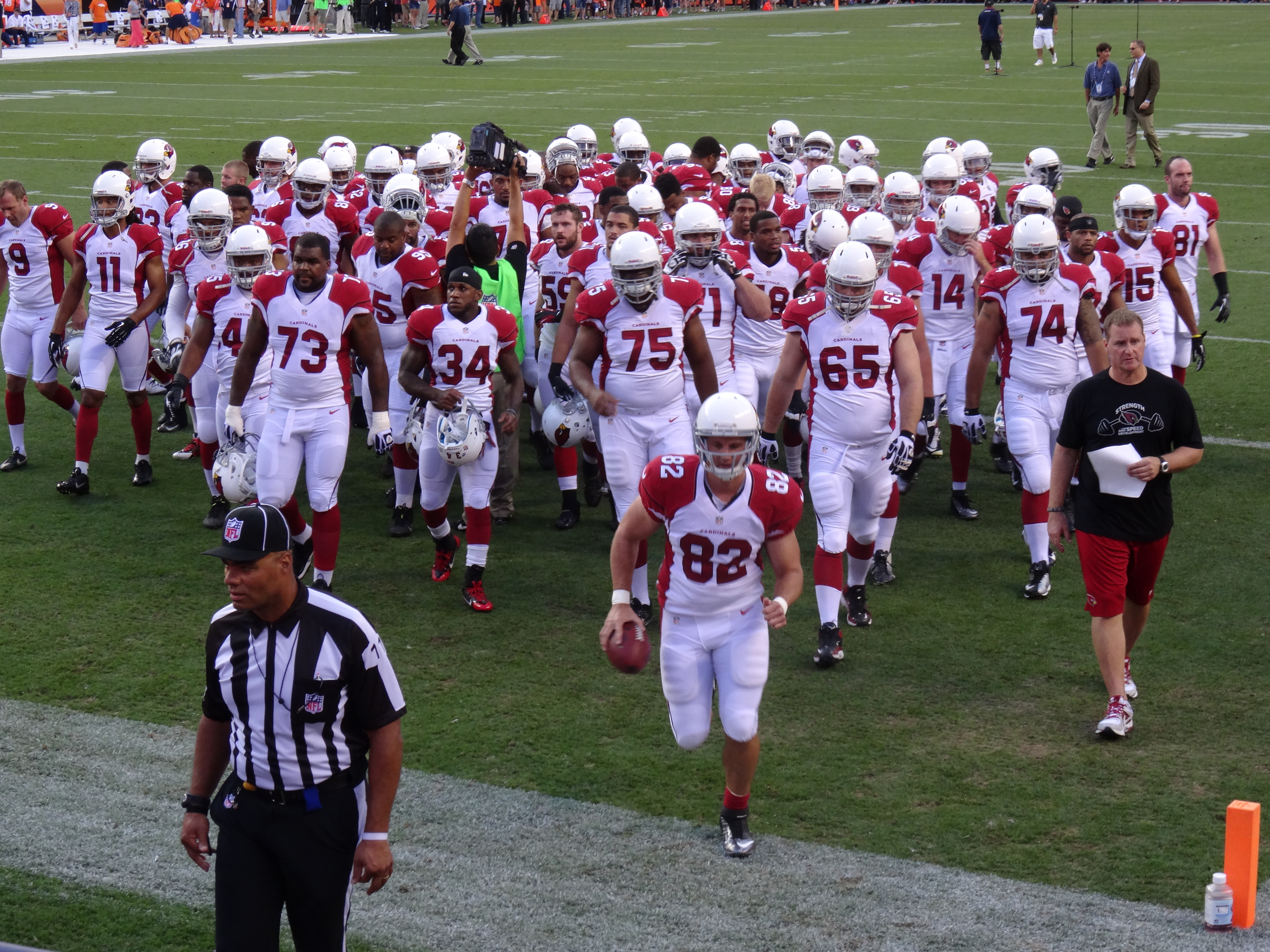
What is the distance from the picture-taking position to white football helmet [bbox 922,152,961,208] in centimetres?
1143

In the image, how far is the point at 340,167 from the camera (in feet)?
39.1

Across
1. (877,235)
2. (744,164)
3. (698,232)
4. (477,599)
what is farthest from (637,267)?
(744,164)

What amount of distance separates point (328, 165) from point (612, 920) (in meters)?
7.92

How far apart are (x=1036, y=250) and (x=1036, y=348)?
0.54 m

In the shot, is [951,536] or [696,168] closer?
[951,536]

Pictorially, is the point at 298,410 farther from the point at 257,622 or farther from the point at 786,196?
the point at 786,196

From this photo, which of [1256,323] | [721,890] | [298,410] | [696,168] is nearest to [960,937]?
[721,890]

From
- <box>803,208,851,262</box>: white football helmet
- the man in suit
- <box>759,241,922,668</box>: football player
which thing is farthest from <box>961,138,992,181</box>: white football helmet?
the man in suit

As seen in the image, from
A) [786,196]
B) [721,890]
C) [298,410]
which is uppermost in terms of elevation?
[786,196]

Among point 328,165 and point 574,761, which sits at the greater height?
point 328,165

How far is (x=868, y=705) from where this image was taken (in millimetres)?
7117

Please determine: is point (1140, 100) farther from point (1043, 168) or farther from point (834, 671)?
point (834, 671)

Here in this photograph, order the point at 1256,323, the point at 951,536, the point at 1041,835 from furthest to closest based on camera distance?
the point at 1256,323, the point at 951,536, the point at 1041,835

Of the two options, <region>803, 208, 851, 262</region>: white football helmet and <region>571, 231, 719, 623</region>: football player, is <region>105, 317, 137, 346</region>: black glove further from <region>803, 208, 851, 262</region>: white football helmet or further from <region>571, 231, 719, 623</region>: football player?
<region>803, 208, 851, 262</region>: white football helmet
